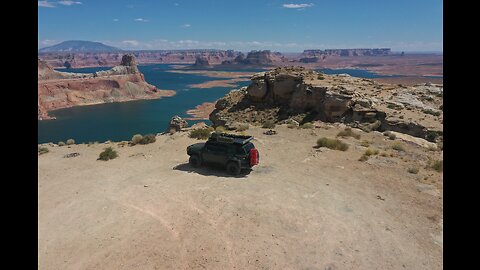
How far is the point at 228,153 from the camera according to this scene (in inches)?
670

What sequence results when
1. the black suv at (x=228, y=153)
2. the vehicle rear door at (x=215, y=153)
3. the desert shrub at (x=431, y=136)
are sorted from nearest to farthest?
the black suv at (x=228, y=153) → the vehicle rear door at (x=215, y=153) → the desert shrub at (x=431, y=136)

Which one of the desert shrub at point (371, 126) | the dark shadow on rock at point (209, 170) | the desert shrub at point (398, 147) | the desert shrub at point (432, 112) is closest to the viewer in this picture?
the dark shadow on rock at point (209, 170)

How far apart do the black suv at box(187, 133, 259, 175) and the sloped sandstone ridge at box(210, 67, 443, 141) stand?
1438 centimetres

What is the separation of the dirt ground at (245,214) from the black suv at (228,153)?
19.8 inches

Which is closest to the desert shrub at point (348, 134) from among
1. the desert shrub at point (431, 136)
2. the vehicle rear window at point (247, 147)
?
the desert shrub at point (431, 136)

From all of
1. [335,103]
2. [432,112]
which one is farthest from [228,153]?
[432,112]

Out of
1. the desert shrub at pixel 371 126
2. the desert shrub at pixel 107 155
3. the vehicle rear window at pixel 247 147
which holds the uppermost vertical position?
the desert shrub at pixel 371 126

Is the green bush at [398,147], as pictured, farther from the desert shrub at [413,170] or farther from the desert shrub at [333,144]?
the desert shrub at [413,170]

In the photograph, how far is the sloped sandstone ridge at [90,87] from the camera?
374 feet

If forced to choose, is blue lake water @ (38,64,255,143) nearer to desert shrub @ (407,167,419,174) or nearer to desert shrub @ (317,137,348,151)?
desert shrub @ (317,137,348,151)

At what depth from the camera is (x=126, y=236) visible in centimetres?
1107

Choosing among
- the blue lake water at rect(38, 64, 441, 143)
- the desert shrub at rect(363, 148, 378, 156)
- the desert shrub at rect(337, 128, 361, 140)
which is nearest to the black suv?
the desert shrub at rect(363, 148, 378, 156)

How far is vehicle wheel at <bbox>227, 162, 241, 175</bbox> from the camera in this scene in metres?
16.6
